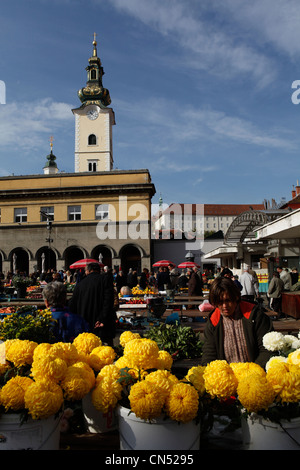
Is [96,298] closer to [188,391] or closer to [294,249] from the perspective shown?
[188,391]

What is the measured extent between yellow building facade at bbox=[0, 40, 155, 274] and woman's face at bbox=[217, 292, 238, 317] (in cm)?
→ 3221

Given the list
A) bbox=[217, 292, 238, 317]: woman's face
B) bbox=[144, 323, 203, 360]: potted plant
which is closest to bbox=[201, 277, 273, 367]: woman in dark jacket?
bbox=[217, 292, 238, 317]: woman's face

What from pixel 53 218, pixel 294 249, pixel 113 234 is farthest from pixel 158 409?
pixel 53 218

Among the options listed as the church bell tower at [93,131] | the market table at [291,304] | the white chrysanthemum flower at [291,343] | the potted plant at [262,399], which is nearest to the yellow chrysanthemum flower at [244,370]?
the potted plant at [262,399]

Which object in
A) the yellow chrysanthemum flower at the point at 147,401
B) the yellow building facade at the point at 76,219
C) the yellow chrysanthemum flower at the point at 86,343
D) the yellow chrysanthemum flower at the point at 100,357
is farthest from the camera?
the yellow building facade at the point at 76,219

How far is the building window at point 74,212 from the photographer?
3794 cm

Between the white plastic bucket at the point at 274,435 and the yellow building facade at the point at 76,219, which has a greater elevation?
the yellow building facade at the point at 76,219

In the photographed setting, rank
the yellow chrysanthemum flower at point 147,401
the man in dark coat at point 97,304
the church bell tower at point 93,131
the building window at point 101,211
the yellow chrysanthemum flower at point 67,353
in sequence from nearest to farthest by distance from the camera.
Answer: the yellow chrysanthemum flower at point 147,401 → the yellow chrysanthemum flower at point 67,353 → the man in dark coat at point 97,304 → the building window at point 101,211 → the church bell tower at point 93,131

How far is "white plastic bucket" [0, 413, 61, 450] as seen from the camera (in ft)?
5.29

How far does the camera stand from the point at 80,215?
37.8 meters

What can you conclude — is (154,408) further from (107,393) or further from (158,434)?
(107,393)

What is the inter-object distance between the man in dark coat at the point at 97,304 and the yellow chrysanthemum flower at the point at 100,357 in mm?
3055

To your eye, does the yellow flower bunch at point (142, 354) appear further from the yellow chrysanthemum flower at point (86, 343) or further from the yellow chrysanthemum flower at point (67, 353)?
the yellow chrysanthemum flower at point (86, 343)

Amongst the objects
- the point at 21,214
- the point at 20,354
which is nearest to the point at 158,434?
the point at 20,354
